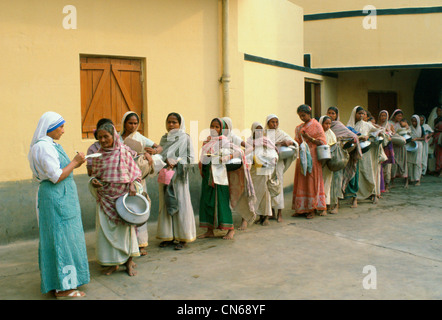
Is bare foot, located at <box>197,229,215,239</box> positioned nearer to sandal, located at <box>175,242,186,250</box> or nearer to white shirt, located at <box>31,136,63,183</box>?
sandal, located at <box>175,242,186,250</box>

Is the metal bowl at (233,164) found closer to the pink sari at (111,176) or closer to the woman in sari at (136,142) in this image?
the woman in sari at (136,142)

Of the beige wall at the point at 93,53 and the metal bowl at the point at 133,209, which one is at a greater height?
the beige wall at the point at 93,53

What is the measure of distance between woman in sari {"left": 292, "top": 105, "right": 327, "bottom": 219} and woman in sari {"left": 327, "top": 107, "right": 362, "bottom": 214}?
50 cm

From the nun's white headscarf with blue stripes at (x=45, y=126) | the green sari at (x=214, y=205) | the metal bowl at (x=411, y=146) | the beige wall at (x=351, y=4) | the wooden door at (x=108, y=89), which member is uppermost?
the beige wall at (x=351, y=4)

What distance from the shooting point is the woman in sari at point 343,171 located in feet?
27.5

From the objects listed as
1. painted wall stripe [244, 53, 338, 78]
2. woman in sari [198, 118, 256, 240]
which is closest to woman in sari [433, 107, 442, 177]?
painted wall stripe [244, 53, 338, 78]

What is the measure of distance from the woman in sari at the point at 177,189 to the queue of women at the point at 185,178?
1 centimetres

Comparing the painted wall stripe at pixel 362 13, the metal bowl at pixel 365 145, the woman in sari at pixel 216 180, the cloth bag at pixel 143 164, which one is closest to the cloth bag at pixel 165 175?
the cloth bag at pixel 143 164

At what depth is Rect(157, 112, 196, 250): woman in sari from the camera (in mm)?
5953

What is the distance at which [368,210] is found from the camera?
848 cm

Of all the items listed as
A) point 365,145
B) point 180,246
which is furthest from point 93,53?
point 365,145

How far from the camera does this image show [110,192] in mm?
4840

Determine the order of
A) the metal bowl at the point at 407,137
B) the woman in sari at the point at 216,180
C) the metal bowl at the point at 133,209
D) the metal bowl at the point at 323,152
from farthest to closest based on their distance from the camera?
the metal bowl at the point at 407,137, the metal bowl at the point at 323,152, the woman in sari at the point at 216,180, the metal bowl at the point at 133,209

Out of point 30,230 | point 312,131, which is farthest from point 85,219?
point 312,131
